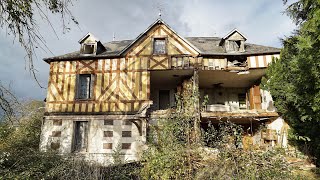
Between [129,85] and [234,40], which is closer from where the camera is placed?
[129,85]

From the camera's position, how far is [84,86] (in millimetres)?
15477

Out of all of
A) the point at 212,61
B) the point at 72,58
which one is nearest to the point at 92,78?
the point at 72,58

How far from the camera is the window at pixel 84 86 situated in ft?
50.1

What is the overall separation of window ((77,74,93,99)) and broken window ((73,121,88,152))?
149 cm

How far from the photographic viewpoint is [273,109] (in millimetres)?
15195

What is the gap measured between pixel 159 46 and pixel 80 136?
6.45m

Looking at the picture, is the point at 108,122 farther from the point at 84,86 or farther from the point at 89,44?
the point at 89,44

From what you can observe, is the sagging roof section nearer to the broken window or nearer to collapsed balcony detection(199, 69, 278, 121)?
collapsed balcony detection(199, 69, 278, 121)

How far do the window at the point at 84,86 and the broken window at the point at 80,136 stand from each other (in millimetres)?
1486

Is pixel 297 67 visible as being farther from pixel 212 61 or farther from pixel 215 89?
pixel 215 89

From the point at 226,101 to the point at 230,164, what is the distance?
11.9 metres

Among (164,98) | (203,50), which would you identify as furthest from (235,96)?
(164,98)

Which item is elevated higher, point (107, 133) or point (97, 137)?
point (107, 133)

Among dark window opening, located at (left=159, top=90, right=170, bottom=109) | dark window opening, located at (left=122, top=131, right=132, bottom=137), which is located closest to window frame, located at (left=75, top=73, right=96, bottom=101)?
dark window opening, located at (left=122, top=131, right=132, bottom=137)
